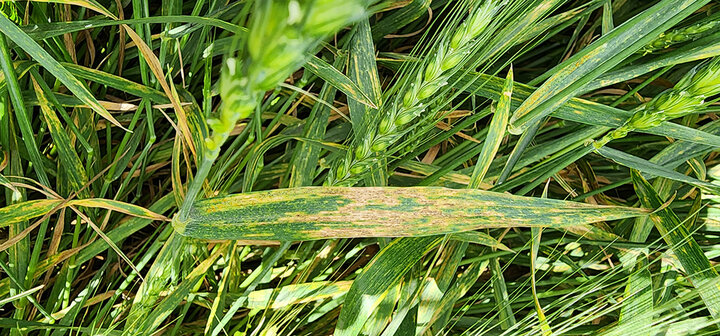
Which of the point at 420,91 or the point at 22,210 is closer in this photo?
the point at 420,91

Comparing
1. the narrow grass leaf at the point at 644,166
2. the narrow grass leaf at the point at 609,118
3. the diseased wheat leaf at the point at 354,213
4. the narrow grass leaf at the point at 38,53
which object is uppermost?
the narrow grass leaf at the point at 609,118

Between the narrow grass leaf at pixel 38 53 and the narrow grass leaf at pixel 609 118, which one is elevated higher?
the narrow grass leaf at pixel 609 118

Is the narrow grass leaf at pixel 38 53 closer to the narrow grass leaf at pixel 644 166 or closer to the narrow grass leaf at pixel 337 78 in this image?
the narrow grass leaf at pixel 337 78

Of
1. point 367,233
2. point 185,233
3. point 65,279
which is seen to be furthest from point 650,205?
point 65,279

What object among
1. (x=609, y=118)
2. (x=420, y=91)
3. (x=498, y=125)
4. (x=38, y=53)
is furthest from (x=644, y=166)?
(x=38, y=53)

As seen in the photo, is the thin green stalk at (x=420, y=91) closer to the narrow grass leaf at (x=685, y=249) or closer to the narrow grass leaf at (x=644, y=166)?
the narrow grass leaf at (x=644, y=166)

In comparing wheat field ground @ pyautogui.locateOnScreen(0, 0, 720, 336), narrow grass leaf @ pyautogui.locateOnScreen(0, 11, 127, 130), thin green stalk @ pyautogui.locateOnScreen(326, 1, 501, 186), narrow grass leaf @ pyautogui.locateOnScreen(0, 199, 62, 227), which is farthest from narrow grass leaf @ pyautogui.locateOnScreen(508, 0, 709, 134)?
narrow grass leaf @ pyautogui.locateOnScreen(0, 199, 62, 227)

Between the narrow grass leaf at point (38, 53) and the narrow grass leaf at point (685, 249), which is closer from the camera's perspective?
the narrow grass leaf at point (38, 53)

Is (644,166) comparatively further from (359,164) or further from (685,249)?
(359,164)

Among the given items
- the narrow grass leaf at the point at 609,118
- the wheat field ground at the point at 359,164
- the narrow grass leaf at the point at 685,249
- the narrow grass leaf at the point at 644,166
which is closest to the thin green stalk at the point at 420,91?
the wheat field ground at the point at 359,164
